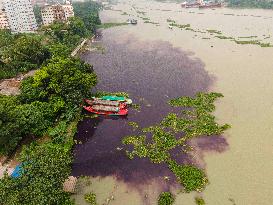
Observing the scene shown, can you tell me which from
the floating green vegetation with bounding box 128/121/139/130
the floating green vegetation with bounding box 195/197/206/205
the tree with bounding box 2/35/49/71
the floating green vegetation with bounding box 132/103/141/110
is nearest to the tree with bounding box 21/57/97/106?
the floating green vegetation with bounding box 132/103/141/110

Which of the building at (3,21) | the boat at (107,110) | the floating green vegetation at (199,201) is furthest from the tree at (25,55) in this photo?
the building at (3,21)

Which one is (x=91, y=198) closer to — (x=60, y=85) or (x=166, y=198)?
(x=166, y=198)

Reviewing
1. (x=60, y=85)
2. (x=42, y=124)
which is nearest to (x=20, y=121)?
(x=42, y=124)

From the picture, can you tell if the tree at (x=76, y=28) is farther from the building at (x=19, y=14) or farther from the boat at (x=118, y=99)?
the boat at (x=118, y=99)

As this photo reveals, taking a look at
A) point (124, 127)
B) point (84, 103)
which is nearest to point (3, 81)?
point (84, 103)

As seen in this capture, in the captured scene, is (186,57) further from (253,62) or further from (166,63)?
(253,62)

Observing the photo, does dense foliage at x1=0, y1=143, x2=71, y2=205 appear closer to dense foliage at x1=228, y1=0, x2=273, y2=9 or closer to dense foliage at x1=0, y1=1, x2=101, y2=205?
dense foliage at x1=0, y1=1, x2=101, y2=205
